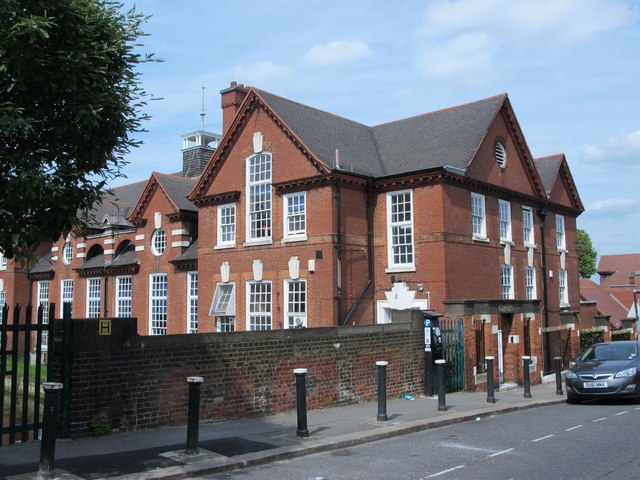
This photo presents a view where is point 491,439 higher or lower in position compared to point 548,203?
lower

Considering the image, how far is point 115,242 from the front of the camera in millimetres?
32531

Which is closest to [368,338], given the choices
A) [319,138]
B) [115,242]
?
[319,138]

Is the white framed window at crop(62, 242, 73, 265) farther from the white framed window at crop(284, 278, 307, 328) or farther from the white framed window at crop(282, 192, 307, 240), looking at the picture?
the white framed window at crop(284, 278, 307, 328)

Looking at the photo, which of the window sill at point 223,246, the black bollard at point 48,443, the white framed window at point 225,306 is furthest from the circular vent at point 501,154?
the black bollard at point 48,443

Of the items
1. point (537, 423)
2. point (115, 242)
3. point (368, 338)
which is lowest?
point (537, 423)

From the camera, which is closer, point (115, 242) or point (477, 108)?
point (477, 108)

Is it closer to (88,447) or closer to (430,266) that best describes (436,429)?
(88,447)

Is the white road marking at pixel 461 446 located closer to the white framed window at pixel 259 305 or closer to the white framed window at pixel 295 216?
the white framed window at pixel 295 216

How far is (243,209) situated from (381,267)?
5956 mm

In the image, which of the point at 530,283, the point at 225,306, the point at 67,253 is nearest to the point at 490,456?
the point at 225,306

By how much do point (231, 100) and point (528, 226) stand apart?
14.1 m

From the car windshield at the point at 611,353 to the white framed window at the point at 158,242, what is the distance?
1962 cm

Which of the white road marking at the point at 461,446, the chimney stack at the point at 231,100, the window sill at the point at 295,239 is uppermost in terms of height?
the chimney stack at the point at 231,100

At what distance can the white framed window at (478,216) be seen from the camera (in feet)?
75.2
